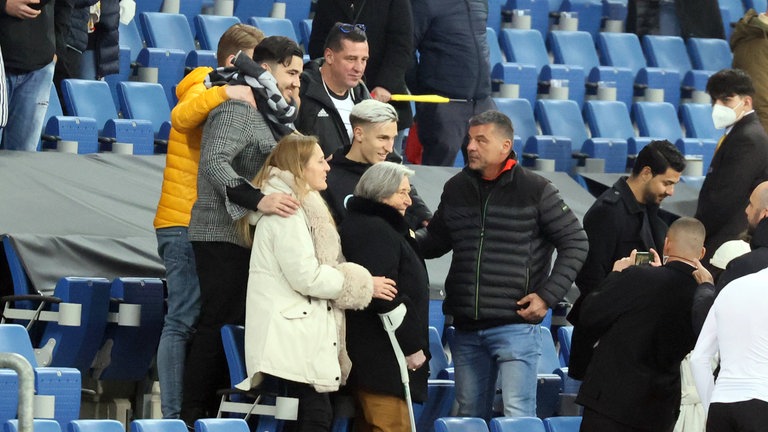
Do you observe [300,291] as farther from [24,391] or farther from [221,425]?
[24,391]

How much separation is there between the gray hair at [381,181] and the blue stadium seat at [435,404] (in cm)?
99

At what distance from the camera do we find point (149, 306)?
6.66m

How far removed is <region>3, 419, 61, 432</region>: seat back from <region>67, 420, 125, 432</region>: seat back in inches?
2.6

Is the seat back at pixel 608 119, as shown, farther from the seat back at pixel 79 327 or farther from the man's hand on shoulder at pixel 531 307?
the seat back at pixel 79 327

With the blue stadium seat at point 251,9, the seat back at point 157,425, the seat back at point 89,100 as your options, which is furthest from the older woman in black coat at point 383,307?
the blue stadium seat at point 251,9

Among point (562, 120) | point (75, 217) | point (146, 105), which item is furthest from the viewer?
point (562, 120)

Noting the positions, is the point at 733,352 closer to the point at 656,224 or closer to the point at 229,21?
the point at 656,224

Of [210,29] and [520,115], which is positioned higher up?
[210,29]

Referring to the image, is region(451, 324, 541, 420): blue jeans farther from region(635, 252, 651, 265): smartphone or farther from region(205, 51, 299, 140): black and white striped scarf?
region(205, 51, 299, 140): black and white striped scarf

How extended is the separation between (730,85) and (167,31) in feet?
10.9

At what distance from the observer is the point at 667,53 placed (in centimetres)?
1182

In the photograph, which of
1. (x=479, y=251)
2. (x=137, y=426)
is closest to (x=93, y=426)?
(x=137, y=426)

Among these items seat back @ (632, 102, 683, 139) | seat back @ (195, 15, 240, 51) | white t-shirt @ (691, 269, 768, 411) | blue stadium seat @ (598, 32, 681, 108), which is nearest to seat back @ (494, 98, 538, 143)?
seat back @ (632, 102, 683, 139)

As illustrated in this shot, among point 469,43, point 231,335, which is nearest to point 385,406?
point 231,335
